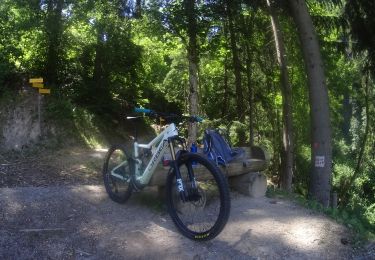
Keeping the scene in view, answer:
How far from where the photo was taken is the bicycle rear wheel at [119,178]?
611cm

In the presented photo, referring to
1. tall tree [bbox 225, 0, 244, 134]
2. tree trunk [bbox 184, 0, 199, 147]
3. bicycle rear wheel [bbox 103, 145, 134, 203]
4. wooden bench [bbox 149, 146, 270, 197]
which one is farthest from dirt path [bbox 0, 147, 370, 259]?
tall tree [bbox 225, 0, 244, 134]

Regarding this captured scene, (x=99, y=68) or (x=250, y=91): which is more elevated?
(x=99, y=68)

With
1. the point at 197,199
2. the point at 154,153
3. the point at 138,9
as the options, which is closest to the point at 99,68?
the point at 138,9

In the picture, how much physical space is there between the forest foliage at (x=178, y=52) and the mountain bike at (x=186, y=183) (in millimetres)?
4526

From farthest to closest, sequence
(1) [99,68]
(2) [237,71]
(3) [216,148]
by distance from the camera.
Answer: (2) [237,71] < (1) [99,68] < (3) [216,148]

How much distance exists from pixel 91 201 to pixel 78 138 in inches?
224

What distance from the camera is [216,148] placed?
6262 millimetres

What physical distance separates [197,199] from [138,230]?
91 centimetres

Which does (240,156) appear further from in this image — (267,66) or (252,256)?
(267,66)

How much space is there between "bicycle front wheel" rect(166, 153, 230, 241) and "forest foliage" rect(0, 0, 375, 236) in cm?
447

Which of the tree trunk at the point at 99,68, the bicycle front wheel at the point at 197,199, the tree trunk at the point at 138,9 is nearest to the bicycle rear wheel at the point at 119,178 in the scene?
the bicycle front wheel at the point at 197,199

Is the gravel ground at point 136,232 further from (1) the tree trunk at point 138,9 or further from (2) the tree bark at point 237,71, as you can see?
(2) the tree bark at point 237,71

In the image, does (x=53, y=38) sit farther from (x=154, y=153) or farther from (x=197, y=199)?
(x=197, y=199)

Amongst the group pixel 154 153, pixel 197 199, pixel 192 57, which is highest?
pixel 192 57
